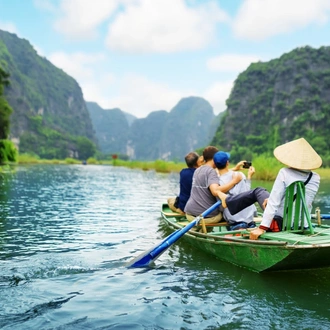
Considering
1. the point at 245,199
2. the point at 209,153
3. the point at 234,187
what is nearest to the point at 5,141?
the point at 209,153

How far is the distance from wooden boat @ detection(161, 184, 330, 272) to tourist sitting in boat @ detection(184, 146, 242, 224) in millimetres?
755

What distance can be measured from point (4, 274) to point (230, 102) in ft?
291

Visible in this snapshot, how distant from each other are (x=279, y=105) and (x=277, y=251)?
264 feet

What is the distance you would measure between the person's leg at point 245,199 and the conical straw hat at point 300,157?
1.88ft

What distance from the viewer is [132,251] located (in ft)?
21.0

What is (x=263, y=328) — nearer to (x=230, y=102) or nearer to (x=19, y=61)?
(x=230, y=102)

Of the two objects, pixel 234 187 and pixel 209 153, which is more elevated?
pixel 209 153

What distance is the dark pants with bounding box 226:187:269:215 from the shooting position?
514cm

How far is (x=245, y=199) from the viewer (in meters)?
5.28

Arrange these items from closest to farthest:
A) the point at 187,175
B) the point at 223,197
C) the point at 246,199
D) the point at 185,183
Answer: the point at 246,199 → the point at 223,197 → the point at 187,175 → the point at 185,183

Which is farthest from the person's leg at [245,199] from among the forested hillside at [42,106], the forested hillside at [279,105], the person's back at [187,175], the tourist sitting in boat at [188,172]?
the forested hillside at [42,106]

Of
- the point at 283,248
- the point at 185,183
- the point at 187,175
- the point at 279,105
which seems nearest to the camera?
the point at 283,248

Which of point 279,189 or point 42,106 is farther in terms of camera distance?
point 42,106

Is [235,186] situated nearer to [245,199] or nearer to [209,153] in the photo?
[209,153]
